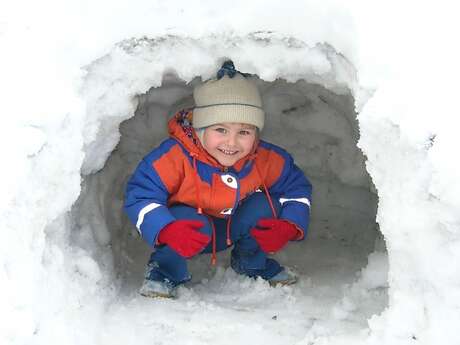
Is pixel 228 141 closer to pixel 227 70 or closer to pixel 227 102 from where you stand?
pixel 227 102

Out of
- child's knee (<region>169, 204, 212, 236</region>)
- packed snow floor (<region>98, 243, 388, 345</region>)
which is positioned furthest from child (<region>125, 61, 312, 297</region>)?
packed snow floor (<region>98, 243, 388, 345</region>)

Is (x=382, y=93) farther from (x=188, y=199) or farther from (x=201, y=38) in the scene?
(x=188, y=199)

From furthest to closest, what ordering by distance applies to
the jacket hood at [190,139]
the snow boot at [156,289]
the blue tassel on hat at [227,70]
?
the jacket hood at [190,139] → the snow boot at [156,289] → the blue tassel on hat at [227,70]

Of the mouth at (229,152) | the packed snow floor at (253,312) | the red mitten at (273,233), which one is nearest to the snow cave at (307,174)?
the packed snow floor at (253,312)

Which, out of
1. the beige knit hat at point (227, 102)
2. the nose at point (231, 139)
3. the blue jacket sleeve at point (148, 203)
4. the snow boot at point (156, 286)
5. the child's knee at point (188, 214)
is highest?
the beige knit hat at point (227, 102)

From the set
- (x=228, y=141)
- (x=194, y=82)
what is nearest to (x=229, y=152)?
(x=228, y=141)

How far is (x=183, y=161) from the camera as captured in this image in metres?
2.69

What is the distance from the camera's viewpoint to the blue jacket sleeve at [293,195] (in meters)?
2.77

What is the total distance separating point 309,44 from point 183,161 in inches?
30.7

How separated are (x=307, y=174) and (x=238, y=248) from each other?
0.72 m

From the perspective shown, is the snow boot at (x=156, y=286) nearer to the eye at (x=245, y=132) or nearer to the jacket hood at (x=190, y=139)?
the jacket hood at (x=190, y=139)

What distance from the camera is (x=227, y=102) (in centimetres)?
258

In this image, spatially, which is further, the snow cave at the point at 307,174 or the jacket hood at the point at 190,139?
the snow cave at the point at 307,174

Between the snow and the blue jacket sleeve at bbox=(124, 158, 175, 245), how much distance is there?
195 mm
